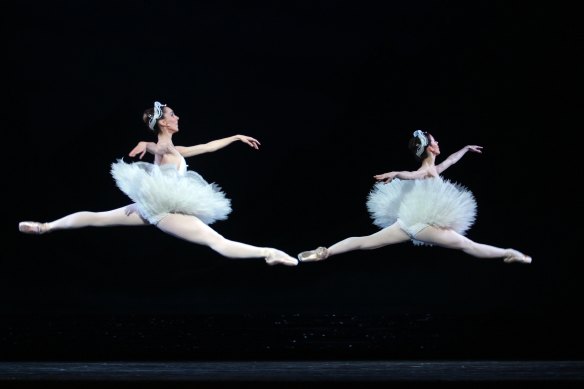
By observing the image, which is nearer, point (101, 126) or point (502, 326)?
point (502, 326)

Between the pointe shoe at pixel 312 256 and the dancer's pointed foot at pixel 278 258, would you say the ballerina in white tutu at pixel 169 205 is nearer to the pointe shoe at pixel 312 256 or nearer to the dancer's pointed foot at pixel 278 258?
the dancer's pointed foot at pixel 278 258

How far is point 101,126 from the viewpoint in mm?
5250

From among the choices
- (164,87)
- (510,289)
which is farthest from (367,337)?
(164,87)

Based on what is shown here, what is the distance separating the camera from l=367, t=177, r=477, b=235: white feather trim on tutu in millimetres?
4543

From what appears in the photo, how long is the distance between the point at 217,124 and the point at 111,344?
5.26 feet

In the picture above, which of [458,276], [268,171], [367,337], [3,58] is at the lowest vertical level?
[367,337]

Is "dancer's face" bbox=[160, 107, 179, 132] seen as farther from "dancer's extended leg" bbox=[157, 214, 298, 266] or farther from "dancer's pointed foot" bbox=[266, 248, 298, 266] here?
"dancer's pointed foot" bbox=[266, 248, 298, 266]

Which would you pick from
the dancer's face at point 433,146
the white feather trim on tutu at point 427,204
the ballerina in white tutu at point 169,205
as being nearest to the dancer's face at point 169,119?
the ballerina in white tutu at point 169,205

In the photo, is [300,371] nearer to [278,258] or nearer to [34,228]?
[278,258]

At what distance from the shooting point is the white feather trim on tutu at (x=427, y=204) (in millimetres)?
4543

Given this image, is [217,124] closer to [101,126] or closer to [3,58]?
[101,126]

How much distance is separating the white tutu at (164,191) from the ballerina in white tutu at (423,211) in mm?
679

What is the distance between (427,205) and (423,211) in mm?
42

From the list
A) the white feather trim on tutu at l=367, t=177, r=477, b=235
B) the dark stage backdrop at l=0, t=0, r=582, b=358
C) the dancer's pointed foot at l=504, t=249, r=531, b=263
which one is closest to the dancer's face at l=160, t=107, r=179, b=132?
the dark stage backdrop at l=0, t=0, r=582, b=358
